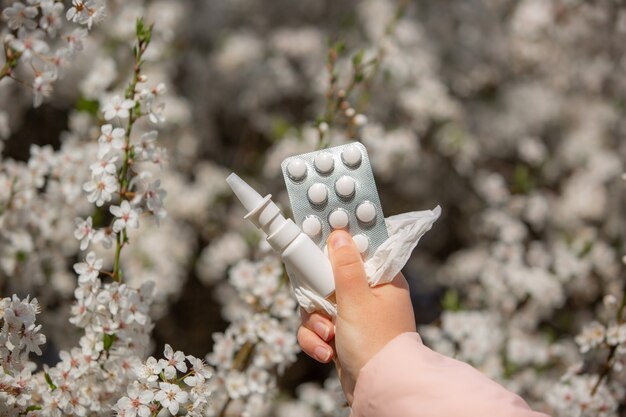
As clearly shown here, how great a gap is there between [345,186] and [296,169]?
90 millimetres

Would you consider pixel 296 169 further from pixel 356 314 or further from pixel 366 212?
pixel 356 314

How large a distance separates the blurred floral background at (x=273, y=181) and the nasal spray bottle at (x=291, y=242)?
0.25 metres

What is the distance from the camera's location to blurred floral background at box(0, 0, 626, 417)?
136 centimetres

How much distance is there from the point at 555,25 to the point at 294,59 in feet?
4.40

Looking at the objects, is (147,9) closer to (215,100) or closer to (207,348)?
(215,100)

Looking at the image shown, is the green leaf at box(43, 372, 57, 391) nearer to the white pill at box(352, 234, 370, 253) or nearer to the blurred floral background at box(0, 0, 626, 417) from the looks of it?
the blurred floral background at box(0, 0, 626, 417)

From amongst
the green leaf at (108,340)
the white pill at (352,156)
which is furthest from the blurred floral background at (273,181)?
the white pill at (352,156)

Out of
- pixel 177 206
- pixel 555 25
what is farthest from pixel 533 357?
pixel 555 25

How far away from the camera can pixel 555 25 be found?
3.44 m

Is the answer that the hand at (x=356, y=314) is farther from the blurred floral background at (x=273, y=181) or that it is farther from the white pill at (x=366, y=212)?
the blurred floral background at (x=273, y=181)

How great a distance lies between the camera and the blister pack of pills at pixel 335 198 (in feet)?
3.84

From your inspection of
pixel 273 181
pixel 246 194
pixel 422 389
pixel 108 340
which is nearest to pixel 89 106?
pixel 273 181

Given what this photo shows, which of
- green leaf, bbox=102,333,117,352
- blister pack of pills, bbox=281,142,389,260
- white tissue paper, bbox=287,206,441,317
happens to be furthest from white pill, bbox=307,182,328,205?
green leaf, bbox=102,333,117,352

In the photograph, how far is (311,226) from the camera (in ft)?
3.82
